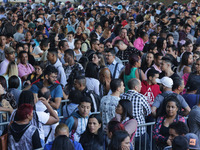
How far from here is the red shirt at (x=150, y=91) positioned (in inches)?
304

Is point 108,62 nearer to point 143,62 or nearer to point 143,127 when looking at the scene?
point 143,62

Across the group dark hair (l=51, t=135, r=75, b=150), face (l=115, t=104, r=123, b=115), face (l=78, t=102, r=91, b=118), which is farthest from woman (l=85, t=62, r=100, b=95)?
dark hair (l=51, t=135, r=75, b=150)

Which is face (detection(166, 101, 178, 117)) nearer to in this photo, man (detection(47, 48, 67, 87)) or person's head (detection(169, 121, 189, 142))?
person's head (detection(169, 121, 189, 142))

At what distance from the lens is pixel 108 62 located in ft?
31.4

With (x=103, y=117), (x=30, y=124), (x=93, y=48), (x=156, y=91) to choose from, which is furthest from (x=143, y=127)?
(x=93, y=48)

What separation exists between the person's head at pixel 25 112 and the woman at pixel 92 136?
2.97ft

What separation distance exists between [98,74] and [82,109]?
7.70 feet

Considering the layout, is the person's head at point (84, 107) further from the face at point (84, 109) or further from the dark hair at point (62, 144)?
the dark hair at point (62, 144)

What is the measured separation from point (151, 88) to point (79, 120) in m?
1.94

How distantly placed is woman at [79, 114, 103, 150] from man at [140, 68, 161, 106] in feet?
6.28

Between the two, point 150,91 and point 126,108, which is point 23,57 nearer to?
point 150,91

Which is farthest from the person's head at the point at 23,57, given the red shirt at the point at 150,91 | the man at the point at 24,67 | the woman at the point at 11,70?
the red shirt at the point at 150,91

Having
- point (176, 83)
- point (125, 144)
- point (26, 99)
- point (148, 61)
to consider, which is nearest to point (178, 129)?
point (125, 144)

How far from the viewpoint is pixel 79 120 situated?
6387 millimetres
